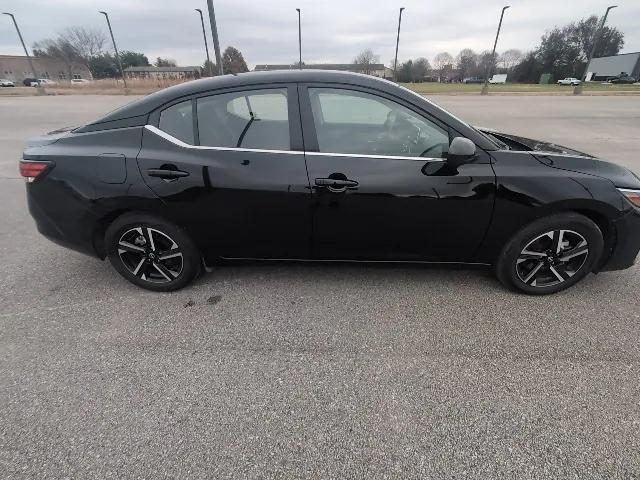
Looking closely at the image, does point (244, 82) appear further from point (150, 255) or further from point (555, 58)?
point (555, 58)

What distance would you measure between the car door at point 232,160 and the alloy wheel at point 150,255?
0.27m

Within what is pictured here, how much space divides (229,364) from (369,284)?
132cm

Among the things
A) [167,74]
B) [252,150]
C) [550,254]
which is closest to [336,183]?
[252,150]

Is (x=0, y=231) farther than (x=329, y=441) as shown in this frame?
Yes

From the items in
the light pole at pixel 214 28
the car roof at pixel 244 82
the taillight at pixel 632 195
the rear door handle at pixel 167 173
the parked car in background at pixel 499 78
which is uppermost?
the light pole at pixel 214 28

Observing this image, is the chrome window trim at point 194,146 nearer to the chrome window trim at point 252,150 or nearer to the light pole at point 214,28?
the chrome window trim at point 252,150

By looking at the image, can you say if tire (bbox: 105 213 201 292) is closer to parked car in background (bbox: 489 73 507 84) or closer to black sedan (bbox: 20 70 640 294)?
black sedan (bbox: 20 70 640 294)

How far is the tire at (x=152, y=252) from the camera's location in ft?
9.11

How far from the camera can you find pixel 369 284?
304 cm

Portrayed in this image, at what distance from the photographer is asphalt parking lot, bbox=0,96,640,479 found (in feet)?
5.55

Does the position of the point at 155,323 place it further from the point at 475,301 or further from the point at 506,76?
the point at 506,76

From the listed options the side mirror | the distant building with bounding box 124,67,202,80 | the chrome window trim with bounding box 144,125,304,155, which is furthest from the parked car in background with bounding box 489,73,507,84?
the chrome window trim with bounding box 144,125,304,155

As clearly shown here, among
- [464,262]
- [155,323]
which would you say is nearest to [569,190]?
[464,262]

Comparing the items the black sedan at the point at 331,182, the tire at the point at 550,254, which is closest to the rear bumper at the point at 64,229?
the black sedan at the point at 331,182
